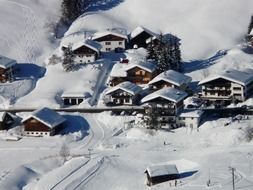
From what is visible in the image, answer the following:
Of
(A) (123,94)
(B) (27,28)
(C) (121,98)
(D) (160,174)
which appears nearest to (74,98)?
(C) (121,98)

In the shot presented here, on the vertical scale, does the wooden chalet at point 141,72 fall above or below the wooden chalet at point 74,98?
above

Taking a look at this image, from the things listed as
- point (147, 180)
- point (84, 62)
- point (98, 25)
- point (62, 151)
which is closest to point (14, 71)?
point (84, 62)

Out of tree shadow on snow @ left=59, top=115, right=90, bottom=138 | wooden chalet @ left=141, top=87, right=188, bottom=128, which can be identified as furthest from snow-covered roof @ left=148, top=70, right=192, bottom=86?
tree shadow on snow @ left=59, top=115, right=90, bottom=138

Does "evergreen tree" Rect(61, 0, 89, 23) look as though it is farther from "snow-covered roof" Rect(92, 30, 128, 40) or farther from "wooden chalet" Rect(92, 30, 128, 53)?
"wooden chalet" Rect(92, 30, 128, 53)

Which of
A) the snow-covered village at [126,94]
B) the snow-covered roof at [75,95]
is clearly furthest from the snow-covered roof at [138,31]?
the snow-covered roof at [75,95]

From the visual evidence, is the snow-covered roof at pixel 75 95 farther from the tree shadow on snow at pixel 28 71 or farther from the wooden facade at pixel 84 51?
the wooden facade at pixel 84 51

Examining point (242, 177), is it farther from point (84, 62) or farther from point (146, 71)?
point (84, 62)
